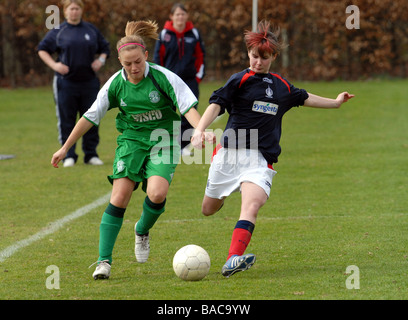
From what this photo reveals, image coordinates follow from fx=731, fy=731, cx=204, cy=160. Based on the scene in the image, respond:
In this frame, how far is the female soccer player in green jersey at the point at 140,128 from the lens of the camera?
5.39 metres

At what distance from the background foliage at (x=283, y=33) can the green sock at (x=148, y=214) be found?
1940 centimetres

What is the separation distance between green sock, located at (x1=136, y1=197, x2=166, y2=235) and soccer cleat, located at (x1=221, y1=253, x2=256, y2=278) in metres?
0.84

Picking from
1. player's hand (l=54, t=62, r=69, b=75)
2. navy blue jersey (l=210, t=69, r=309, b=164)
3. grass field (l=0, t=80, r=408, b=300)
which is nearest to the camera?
grass field (l=0, t=80, r=408, b=300)

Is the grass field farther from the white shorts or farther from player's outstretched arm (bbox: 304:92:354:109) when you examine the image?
player's outstretched arm (bbox: 304:92:354:109)

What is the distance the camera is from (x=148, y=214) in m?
5.57

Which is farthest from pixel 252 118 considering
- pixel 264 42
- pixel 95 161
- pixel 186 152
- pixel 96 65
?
pixel 186 152

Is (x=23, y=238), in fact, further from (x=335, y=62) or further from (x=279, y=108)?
(x=335, y=62)

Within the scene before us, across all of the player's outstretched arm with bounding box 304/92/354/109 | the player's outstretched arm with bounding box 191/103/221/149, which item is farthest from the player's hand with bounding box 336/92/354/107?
the player's outstretched arm with bounding box 191/103/221/149

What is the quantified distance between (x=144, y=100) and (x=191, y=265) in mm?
1371

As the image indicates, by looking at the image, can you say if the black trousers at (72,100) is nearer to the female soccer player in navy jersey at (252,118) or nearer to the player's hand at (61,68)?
the player's hand at (61,68)

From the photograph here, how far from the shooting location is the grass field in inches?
188

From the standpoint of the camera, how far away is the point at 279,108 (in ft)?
18.3

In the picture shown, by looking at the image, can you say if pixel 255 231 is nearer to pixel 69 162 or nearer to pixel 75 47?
pixel 69 162

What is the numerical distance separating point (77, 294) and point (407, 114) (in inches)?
513
